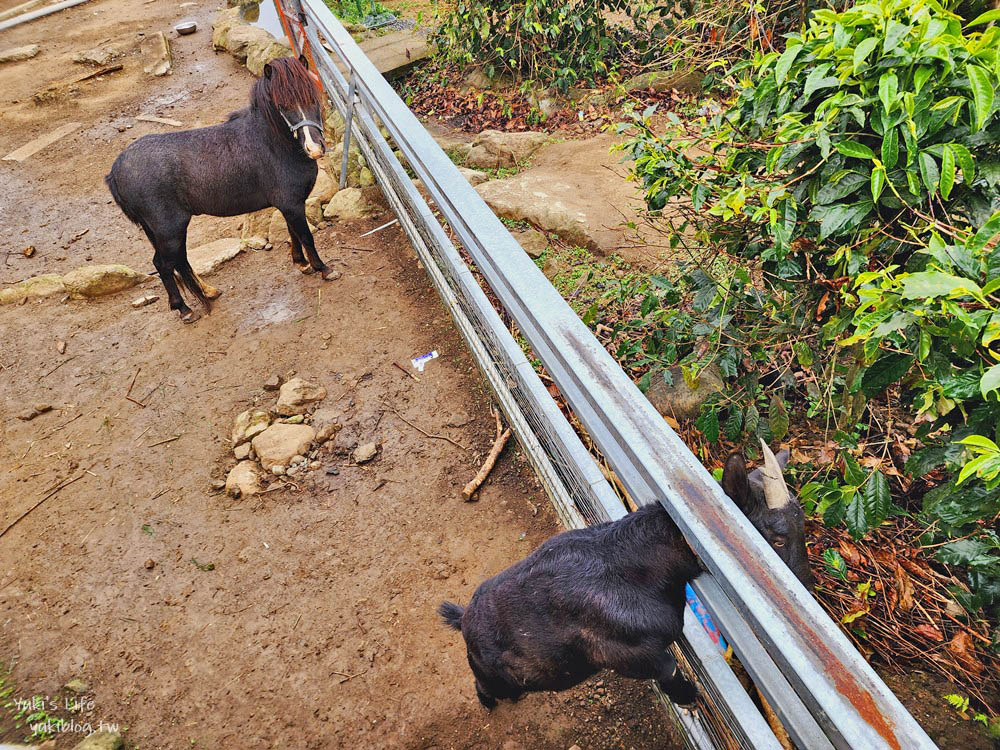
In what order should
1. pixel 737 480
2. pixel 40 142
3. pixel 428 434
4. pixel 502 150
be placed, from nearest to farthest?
pixel 737 480
pixel 428 434
pixel 502 150
pixel 40 142

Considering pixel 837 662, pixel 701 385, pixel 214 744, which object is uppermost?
pixel 837 662

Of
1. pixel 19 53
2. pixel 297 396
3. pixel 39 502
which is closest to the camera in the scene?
pixel 39 502

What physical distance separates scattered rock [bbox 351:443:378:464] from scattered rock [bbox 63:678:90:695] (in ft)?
5.30

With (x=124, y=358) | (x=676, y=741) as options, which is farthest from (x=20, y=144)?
(x=676, y=741)

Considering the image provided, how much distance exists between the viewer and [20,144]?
316 inches

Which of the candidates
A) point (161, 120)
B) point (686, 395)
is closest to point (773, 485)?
point (686, 395)

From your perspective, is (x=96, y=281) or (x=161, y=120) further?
(x=161, y=120)

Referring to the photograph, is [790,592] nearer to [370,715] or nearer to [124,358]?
[370,715]

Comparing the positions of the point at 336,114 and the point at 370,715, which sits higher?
the point at 336,114

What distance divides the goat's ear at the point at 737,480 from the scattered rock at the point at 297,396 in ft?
9.24

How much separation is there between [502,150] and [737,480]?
5.15m

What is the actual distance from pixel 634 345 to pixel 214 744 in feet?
9.42

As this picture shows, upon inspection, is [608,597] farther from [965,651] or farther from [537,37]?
[537,37]

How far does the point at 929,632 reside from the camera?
278 centimetres
